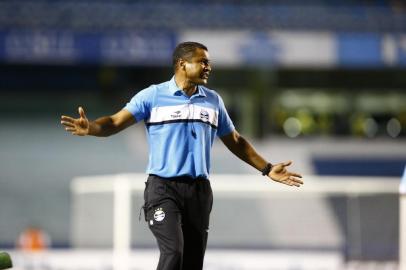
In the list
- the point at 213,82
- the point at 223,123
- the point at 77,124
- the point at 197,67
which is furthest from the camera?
the point at 213,82

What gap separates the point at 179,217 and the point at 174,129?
1.52 feet

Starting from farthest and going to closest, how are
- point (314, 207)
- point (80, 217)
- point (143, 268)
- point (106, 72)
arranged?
1. point (106, 72)
2. point (80, 217)
3. point (314, 207)
4. point (143, 268)

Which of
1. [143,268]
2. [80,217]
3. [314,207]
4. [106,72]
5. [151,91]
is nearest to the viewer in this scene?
[151,91]

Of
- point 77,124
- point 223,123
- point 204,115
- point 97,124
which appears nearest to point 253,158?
point 223,123

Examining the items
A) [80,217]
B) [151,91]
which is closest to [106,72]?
[80,217]

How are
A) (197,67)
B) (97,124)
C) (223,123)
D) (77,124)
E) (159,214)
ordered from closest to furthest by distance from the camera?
(77,124), (97,124), (159,214), (197,67), (223,123)

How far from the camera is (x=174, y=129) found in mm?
5258

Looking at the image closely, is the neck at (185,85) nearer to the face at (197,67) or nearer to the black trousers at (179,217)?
the face at (197,67)

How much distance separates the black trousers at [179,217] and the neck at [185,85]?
1.58ft

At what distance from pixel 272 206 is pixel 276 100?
30.6ft

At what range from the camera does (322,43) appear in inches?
689

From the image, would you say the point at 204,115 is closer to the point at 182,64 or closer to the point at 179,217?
the point at 182,64

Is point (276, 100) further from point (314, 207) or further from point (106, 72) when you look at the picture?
point (314, 207)

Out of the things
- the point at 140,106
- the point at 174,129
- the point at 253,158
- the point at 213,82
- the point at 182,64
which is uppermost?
the point at 213,82
